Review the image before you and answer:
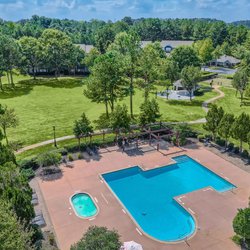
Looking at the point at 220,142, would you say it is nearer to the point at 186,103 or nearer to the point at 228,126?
the point at 228,126

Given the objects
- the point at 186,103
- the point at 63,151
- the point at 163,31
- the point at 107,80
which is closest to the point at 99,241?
the point at 63,151

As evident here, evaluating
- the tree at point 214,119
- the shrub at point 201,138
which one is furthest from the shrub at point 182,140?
the tree at point 214,119

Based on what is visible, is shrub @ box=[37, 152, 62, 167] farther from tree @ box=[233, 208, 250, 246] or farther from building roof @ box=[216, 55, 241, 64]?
building roof @ box=[216, 55, 241, 64]

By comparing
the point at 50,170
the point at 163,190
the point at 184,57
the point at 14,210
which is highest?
the point at 184,57

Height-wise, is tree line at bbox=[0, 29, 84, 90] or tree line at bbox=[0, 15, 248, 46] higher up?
tree line at bbox=[0, 15, 248, 46]

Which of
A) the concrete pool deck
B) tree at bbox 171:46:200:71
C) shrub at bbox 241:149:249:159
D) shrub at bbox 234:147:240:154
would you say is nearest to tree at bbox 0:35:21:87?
tree at bbox 171:46:200:71
